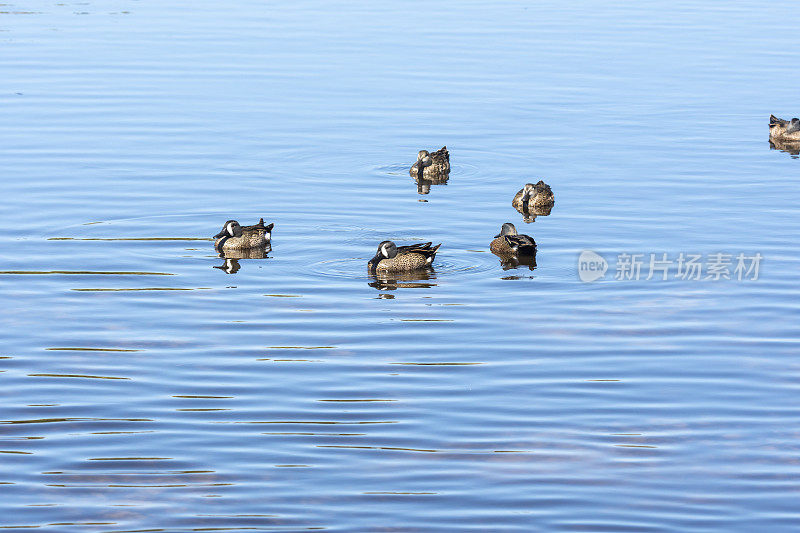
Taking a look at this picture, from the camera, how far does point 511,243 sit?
61.0 ft

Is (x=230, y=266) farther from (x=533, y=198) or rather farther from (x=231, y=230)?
(x=533, y=198)

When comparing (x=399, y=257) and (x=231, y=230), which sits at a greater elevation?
→ (x=231, y=230)

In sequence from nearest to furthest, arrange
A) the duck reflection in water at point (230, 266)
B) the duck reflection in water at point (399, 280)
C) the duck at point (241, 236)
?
the duck reflection in water at point (399, 280) < the duck reflection in water at point (230, 266) < the duck at point (241, 236)

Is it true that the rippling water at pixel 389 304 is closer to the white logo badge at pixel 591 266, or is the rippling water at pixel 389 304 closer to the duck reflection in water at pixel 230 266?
the duck reflection in water at pixel 230 266

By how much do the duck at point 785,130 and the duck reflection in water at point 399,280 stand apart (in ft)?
40.5

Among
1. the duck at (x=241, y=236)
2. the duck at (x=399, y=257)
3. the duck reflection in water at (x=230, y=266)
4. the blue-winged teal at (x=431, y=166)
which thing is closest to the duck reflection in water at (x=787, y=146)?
the blue-winged teal at (x=431, y=166)

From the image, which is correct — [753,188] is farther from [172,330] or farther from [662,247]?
[172,330]

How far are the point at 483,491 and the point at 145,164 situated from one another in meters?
15.6

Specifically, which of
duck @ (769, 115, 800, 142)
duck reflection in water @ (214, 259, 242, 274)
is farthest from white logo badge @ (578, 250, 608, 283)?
duck @ (769, 115, 800, 142)

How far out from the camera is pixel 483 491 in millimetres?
10859

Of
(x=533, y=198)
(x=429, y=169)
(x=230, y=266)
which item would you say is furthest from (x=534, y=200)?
(x=230, y=266)

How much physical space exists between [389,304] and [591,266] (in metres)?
3.29

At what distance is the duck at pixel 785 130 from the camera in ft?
89.4

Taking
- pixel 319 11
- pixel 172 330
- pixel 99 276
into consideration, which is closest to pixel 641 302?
pixel 172 330
